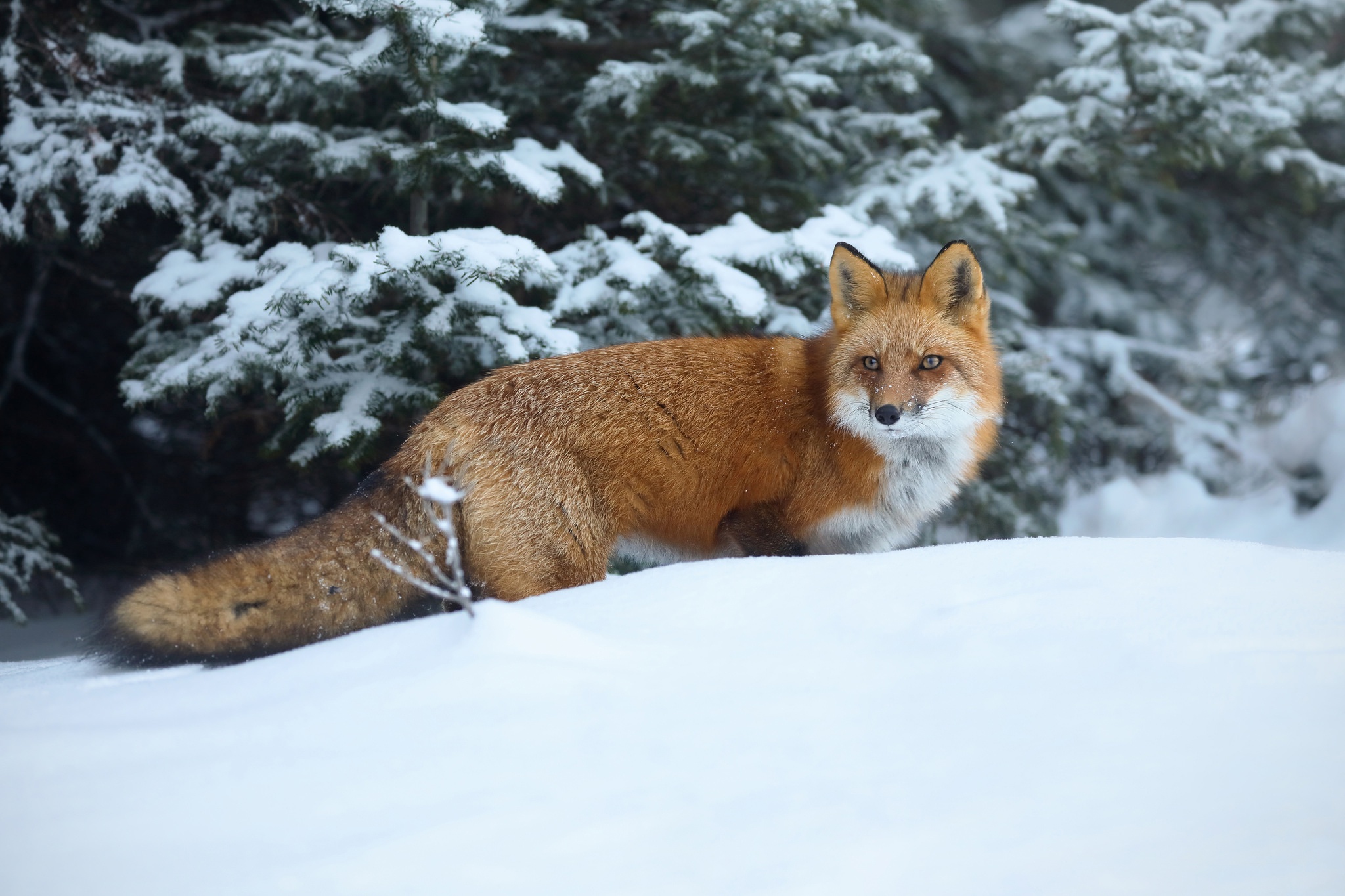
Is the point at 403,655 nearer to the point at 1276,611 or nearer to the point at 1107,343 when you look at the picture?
the point at 1276,611

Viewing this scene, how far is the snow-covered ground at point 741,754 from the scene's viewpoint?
5.31 feet

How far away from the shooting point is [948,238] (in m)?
5.66

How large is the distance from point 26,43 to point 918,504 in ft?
15.3

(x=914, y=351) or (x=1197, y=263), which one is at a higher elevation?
(x=914, y=351)

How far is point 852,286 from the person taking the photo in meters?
3.87

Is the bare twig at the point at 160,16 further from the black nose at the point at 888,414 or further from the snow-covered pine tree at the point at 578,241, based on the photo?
the black nose at the point at 888,414

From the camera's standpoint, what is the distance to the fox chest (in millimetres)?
3736

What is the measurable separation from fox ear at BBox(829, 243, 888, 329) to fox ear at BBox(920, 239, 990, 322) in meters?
0.18

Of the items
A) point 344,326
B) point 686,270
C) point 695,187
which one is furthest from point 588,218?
point 344,326

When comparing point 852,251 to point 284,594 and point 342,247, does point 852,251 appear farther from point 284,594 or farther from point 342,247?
point 284,594

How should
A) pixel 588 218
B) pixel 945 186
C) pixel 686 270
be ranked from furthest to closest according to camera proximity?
pixel 588 218 < pixel 945 186 < pixel 686 270

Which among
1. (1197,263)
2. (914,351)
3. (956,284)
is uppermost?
(956,284)

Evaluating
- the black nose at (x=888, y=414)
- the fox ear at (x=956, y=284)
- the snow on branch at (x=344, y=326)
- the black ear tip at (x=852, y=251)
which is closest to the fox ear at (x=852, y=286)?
the black ear tip at (x=852, y=251)

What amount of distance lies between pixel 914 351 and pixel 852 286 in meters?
0.38
